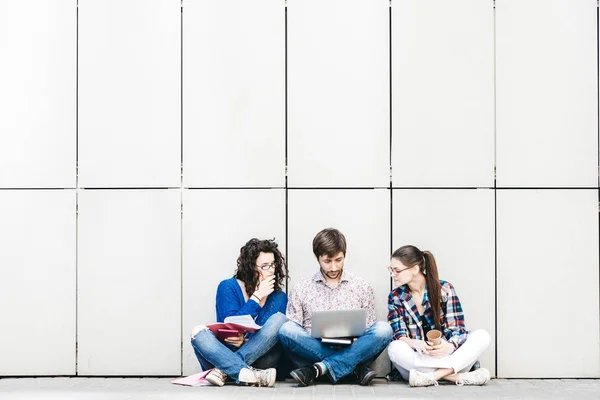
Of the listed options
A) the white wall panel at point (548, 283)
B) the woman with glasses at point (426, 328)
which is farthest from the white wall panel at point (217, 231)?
the white wall panel at point (548, 283)

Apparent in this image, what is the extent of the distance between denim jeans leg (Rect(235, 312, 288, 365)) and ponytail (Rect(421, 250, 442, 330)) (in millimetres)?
1408

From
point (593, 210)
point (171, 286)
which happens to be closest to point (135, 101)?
point (171, 286)

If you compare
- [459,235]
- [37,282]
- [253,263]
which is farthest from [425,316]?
[37,282]

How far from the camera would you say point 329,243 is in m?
7.00

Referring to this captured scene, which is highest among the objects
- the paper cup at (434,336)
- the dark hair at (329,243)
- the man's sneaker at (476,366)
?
the dark hair at (329,243)

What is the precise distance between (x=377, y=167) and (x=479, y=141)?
1026mm

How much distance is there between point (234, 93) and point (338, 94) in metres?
1.02

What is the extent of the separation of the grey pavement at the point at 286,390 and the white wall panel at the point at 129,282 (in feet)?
0.98

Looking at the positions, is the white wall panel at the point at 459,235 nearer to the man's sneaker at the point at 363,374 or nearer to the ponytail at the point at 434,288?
the ponytail at the point at 434,288

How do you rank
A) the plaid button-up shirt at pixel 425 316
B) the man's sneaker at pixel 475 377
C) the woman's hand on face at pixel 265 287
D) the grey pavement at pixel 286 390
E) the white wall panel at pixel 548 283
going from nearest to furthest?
the grey pavement at pixel 286 390 < the man's sneaker at pixel 475 377 < the plaid button-up shirt at pixel 425 316 < the woman's hand on face at pixel 265 287 < the white wall panel at pixel 548 283

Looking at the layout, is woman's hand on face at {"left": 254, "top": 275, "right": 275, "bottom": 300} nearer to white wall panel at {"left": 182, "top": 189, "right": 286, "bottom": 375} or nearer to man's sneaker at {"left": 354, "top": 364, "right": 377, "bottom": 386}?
white wall panel at {"left": 182, "top": 189, "right": 286, "bottom": 375}

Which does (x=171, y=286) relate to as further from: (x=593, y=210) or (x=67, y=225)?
(x=593, y=210)

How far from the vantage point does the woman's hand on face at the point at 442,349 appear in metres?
6.65

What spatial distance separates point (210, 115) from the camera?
766cm
